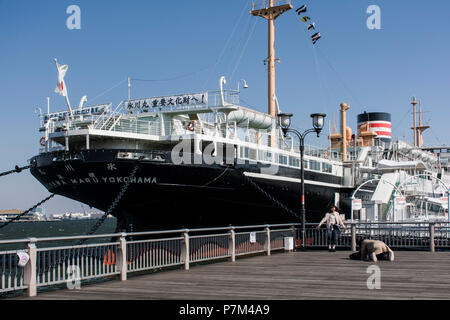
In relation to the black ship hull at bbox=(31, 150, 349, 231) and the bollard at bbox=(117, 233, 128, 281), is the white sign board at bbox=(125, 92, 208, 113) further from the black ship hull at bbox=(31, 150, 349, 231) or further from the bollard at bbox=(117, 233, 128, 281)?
the bollard at bbox=(117, 233, 128, 281)

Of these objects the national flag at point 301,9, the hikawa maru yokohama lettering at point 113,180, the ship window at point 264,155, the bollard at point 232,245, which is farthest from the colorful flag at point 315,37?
the bollard at point 232,245

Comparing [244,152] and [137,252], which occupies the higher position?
[244,152]

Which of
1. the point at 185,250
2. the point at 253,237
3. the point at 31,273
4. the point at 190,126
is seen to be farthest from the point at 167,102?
the point at 31,273

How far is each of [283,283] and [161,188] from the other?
19539mm

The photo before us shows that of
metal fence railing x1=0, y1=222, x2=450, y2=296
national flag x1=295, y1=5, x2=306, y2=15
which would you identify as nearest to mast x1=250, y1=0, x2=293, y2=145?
national flag x1=295, y1=5, x2=306, y2=15

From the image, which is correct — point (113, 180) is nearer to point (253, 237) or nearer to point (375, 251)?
point (253, 237)

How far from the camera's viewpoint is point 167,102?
33.8 m

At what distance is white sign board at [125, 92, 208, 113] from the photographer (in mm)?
32906

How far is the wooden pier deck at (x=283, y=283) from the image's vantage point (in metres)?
10.2
